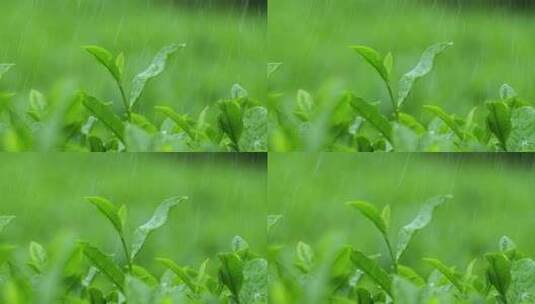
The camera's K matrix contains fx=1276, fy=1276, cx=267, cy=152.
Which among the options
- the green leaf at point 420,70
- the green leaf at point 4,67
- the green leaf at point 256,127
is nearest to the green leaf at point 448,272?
the green leaf at point 420,70

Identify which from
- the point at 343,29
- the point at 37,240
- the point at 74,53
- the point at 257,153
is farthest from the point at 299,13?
the point at 37,240

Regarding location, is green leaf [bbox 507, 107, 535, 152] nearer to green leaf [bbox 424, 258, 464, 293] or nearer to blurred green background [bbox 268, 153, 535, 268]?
blurred green background [bbox 268, 153, 535, 268]

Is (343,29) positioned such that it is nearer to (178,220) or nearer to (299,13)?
(299,13)

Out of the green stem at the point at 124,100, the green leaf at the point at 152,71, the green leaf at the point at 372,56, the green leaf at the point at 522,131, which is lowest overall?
the green leaf at the point at 522,131

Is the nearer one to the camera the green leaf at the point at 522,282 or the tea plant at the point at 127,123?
Result: the tea plant at the point at 127,123

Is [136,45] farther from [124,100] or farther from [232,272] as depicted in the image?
[232,272]

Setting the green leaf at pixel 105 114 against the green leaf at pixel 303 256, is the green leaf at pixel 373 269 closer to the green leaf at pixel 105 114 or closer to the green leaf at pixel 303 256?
the green leaf at pixel 303 256

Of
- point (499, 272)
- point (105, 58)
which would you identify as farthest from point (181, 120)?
point (499, 272)
